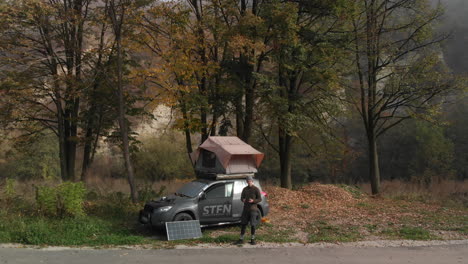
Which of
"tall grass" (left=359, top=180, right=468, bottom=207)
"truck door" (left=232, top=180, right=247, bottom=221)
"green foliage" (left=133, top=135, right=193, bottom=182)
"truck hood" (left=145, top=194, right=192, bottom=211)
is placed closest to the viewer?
"truck hood" (left=145, top=194, right=192, bottom=211)

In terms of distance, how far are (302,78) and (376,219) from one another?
8732 millimetres

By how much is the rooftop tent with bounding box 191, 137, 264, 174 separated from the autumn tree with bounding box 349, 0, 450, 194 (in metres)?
9.41

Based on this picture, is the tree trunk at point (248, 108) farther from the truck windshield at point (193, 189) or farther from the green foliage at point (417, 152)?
the green foliage at point (417, 152)

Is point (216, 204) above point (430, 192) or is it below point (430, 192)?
above

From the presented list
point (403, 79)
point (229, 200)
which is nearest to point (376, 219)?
point (229, 200)

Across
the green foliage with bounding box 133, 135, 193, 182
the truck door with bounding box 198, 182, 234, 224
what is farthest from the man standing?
the green foliage with bounding box 133, 135, 193, 182

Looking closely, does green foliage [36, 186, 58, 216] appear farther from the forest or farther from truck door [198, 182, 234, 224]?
truck door [198, 182, 234, 224]

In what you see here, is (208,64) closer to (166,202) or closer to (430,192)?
(166,202)

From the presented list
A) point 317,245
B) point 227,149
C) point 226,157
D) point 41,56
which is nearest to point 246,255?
point 317,245

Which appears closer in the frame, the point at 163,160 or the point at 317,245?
the point at 317,245

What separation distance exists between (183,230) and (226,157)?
2.70m

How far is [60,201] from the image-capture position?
10641mm

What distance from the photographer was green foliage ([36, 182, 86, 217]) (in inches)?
416

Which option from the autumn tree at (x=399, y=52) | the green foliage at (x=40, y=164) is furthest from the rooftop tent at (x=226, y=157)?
the green foliage at (x=40, y=164)
